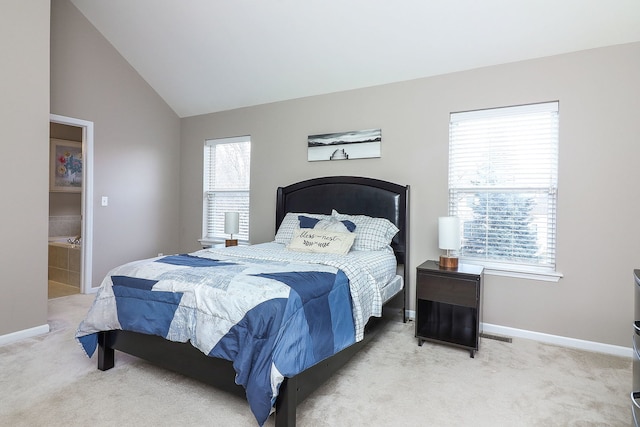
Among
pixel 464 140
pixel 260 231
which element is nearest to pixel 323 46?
pixel 464 140

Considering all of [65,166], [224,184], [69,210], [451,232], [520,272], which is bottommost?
[520,272]

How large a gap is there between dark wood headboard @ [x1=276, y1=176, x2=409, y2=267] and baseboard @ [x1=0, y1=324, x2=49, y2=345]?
2.39m

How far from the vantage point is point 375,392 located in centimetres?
212

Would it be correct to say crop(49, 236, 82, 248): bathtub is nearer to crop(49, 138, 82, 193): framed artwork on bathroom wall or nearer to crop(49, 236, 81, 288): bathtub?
crop(49, 236, 81, 288): bathtub

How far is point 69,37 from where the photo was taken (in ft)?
13.1

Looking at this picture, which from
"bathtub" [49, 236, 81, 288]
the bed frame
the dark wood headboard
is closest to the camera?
the bed frame

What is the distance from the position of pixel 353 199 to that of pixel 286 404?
2398mm

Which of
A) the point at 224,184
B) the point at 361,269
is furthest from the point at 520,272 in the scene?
the point at 224,184

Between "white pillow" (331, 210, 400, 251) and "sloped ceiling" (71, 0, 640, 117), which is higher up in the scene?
"sloped ceiling" (71, 0, 640, 117)

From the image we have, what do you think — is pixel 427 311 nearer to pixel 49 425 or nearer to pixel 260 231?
pixel 260 231

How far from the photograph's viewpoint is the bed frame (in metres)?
1.80

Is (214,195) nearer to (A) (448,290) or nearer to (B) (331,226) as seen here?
(B) (331,226)

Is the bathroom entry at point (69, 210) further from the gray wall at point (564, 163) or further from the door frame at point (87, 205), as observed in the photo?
the gray wall at point (564, 163)

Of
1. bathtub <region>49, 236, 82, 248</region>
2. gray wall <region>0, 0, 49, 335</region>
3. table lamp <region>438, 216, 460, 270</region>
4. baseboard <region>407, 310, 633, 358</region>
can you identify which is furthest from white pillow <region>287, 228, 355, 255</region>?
bathtub <region>49, 236, 82, 248</region>
